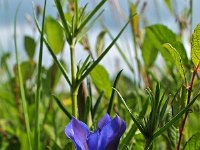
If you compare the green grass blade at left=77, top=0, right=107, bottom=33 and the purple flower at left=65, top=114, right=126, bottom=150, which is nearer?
the purple flower at left=65, top=114, right=126, bottom=150

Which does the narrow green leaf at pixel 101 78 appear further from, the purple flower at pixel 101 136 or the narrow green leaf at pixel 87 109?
the purple flower at pixel 101 136

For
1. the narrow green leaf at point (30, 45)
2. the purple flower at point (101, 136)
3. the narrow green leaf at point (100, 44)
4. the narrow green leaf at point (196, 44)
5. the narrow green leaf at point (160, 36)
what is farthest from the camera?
the narrow green leaf at point (30, 45)

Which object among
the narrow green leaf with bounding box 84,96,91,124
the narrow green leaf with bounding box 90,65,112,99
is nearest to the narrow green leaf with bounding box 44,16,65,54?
the narrow green leaf with bounding box 90,65,112,99

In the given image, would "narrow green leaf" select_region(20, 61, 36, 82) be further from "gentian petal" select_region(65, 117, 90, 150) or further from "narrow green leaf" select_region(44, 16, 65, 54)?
"gentian petal" select_region(65, 117, 90, 150)

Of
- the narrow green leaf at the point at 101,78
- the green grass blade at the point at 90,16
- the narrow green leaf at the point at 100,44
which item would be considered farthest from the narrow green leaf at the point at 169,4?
the green grass blade at the point at 90,16

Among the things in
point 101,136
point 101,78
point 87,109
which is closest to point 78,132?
point 101,136

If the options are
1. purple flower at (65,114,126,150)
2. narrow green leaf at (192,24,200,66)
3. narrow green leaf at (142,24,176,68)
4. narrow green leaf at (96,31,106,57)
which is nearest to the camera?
purple flower at (65,114,126,150)

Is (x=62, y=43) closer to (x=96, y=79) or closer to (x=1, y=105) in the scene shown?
(x=96, y=79)
